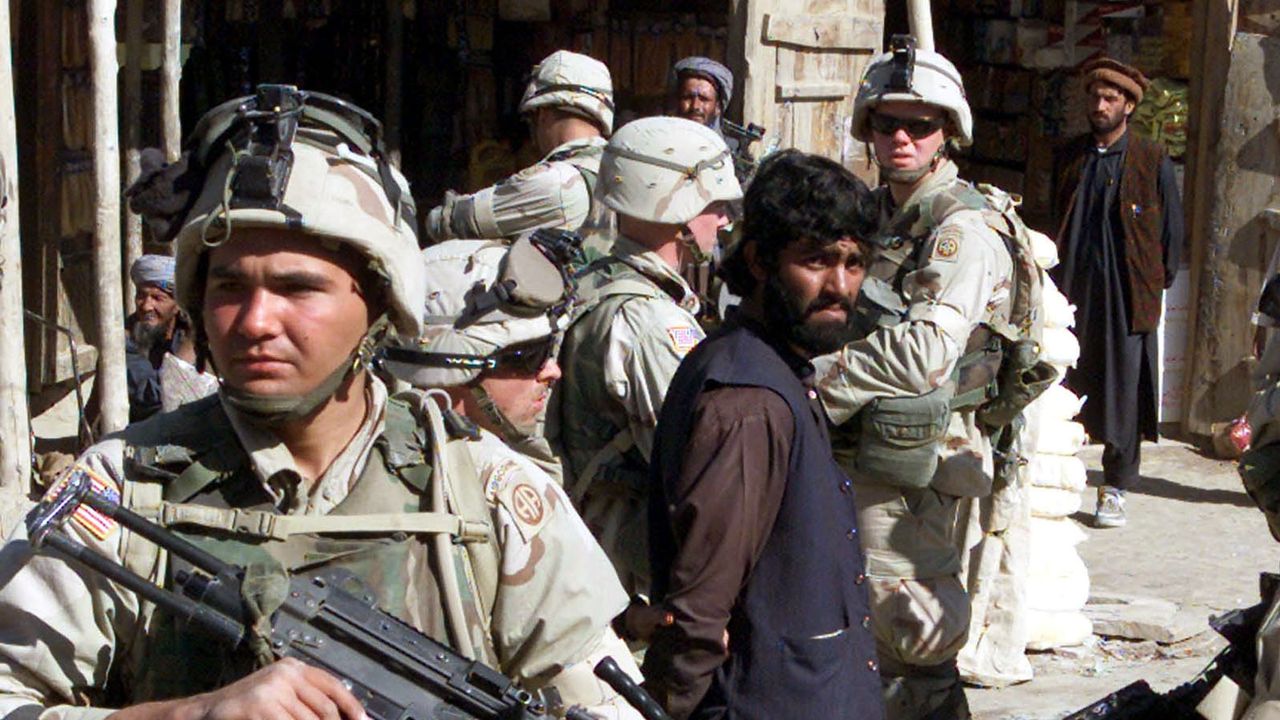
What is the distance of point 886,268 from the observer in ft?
17.8

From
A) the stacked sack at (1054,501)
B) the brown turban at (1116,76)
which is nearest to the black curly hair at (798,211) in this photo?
the stacked sack at (1054,501)

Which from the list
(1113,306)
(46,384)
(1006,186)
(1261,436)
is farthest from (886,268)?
(1006,186)

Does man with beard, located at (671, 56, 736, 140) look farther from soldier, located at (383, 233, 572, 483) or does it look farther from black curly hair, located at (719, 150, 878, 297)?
black curly hair, located at (719, 150, 878, 297)

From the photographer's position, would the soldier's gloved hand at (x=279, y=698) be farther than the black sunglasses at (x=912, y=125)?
No

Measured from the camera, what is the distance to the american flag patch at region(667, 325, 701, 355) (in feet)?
15.3

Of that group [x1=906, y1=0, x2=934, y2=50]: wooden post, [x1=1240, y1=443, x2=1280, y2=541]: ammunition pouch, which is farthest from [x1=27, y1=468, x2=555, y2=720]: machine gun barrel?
[x1=906, y1=0, x2=934, y2=50]: wooden post

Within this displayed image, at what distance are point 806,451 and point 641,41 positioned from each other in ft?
26.8

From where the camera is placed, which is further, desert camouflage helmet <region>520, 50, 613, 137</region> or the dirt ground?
desert camouflage helmet <region>520, 50, 613, 137</region>

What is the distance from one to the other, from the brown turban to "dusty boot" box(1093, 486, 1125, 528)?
192cm

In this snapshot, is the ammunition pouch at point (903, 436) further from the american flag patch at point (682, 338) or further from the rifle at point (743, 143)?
the rifle at point (743, 143)

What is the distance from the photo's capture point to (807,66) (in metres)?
9.31

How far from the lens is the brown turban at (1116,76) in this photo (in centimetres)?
914

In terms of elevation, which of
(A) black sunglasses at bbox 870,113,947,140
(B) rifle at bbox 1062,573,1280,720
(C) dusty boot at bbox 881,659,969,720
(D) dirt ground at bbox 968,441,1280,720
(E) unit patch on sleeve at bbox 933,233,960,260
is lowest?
(D) dirt ground at bbox 968,441,1280,720

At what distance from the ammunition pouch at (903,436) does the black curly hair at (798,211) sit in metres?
1.21
